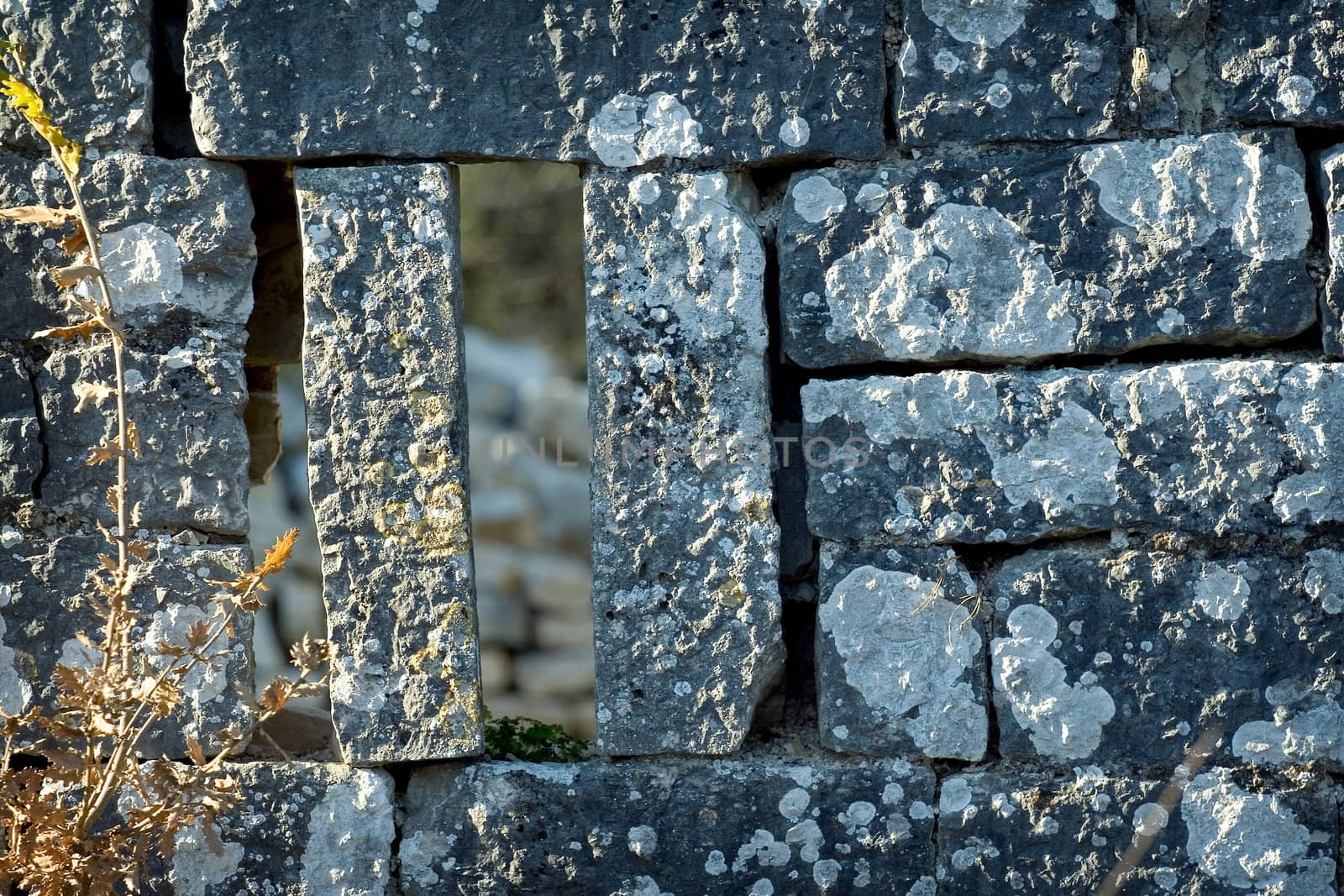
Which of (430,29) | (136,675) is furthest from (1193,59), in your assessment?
(136,675)

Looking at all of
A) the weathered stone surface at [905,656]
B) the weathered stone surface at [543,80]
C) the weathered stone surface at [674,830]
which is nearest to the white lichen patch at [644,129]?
the weathered stone surface at [543,80]

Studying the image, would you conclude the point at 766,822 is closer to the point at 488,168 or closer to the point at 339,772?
the point at 339,772

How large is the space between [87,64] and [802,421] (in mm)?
1697

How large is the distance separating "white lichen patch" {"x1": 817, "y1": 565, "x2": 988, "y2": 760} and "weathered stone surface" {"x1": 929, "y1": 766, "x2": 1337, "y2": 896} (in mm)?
112

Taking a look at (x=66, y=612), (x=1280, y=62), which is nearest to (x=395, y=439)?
(x=66, y=612)

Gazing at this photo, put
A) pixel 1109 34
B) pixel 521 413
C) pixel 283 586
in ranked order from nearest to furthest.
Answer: pixel 1109 34
pixel 283 586
pixel 521 413

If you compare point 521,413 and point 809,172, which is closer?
point 809,172

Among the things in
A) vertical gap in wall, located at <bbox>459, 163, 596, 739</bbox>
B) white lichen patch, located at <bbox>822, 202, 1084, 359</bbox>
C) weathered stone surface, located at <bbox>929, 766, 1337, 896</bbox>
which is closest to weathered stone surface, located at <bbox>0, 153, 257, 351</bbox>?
white lichen patch, located at <bbox>822, 202, 1084, 359</bbox>

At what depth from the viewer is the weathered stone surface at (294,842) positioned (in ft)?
8.62

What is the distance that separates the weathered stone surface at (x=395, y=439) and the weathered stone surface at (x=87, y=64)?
418 millimetres

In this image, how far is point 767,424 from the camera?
8.57 feet

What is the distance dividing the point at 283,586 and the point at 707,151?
6.13 m

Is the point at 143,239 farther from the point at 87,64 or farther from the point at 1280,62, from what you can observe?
the point at 1280,62

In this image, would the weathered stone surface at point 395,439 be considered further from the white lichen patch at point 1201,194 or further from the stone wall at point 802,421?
the white lichen patch at point 1201,194
